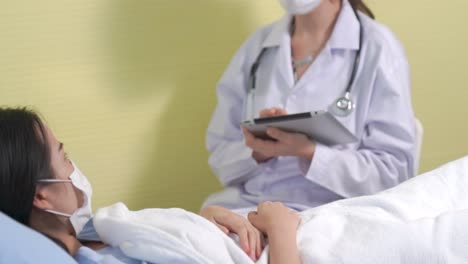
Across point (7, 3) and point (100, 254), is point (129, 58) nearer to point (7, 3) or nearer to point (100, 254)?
point (7, 3)

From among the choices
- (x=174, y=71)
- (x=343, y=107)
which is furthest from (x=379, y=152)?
(x=174, y=71)

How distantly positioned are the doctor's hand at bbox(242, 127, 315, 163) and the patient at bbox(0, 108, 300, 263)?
11.3 inches

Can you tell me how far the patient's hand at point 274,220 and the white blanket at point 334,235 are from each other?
0.08ft

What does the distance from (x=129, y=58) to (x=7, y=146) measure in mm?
831

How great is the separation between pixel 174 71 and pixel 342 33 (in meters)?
0.54

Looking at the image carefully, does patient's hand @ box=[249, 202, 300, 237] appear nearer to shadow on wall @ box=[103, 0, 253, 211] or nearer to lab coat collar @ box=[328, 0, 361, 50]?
lab coat collar @ box=[328, 0, 361, 50]

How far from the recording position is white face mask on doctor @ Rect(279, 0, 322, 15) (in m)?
1.65

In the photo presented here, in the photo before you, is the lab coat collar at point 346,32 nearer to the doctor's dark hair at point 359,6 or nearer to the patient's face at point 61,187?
the doctor's dark hair at point 359,6

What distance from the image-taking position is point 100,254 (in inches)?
45.9

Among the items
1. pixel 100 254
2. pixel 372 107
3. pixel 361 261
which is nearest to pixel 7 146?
pixel 100 254

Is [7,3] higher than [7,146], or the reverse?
[7,3]

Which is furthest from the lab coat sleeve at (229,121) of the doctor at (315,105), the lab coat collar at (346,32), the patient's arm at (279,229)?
the patient's arm at (279,229)

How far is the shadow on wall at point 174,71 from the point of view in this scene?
1.91m

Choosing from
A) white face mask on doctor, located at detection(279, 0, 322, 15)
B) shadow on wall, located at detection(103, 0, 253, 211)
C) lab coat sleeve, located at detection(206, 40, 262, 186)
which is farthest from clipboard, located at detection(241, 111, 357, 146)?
shadow on wall, located at detection(103, 0, 253, 211)
